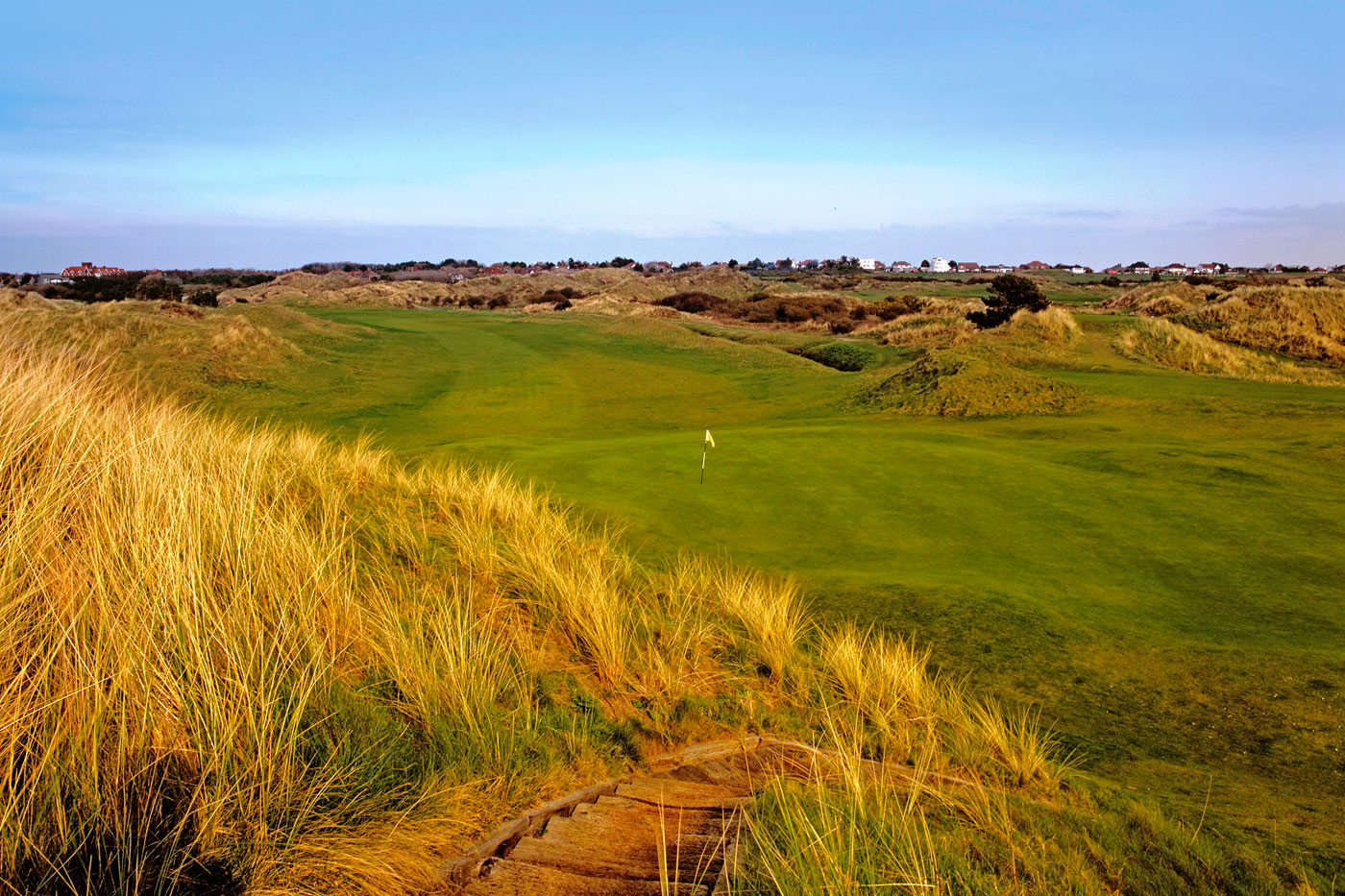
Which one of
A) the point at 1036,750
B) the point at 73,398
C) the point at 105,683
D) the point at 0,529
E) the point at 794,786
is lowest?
the point at 1036,750

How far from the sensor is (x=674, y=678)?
4863 millimetres

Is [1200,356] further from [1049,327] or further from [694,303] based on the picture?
[694,303]

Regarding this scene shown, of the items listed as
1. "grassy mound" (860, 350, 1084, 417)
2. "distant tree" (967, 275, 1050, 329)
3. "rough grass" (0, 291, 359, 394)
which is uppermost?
"distant tree" (967, 275, 1050, 329)

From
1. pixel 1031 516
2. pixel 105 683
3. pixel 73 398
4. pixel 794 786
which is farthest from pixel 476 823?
pixel 1031 516

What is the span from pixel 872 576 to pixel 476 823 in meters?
4.33

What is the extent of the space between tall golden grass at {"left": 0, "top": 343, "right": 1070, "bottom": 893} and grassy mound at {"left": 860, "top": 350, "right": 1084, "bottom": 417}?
1024 centimetres

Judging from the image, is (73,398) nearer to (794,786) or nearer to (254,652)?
(254,652)

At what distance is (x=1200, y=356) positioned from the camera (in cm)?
2395

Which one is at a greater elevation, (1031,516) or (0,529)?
(0,529)

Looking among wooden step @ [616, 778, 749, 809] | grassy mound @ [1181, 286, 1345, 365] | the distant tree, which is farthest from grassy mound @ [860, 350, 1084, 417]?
grassy mound @ [1181, 286, 1345, 365]

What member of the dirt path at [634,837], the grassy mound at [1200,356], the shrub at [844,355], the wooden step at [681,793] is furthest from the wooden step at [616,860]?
the shrub at [844,355]

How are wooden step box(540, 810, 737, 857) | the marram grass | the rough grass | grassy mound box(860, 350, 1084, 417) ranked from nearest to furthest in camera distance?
1. the marram grass
2. wooden step box(540, 810, 737, 857)
3. grassy mound box(860, 350, 1084, 417)
4. the rough grass

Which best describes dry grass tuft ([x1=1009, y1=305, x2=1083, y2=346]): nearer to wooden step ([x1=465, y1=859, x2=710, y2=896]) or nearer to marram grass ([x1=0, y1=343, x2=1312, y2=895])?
marram grass ([x1=0, y1=343, x2=1312, y2=895])

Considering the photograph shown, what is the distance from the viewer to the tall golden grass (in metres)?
2.79
